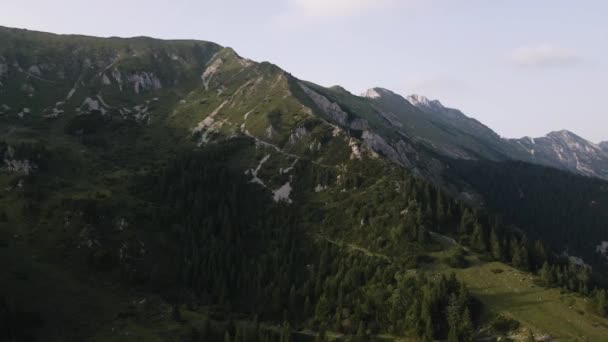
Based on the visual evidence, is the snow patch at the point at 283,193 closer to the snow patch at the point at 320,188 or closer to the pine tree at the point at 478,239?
the snow patch at the point at 320,188

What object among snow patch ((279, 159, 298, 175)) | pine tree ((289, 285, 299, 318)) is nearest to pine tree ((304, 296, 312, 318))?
pine tree ((289, 285, 299, 318))

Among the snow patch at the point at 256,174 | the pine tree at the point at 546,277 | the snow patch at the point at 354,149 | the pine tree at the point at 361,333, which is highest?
the snow patch at the point at 354,149

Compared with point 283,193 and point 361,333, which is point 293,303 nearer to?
point 361,333

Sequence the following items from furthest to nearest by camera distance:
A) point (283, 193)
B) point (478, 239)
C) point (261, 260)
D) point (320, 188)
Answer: point (283, 193) → point (320, 188) → point (261, 260) → point (478, 239)

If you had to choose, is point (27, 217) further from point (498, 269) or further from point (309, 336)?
point (498, 269)

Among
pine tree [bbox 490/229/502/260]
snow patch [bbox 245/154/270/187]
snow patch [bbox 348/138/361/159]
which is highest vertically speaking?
snow patch [bbox 348/138/361/159]

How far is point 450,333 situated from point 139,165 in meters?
146

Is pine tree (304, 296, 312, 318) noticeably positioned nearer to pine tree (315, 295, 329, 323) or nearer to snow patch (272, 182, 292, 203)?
pine tree (315, 295, 329, 323)

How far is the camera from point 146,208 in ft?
493

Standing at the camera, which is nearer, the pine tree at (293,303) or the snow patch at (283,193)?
the pine tree at (293,303)

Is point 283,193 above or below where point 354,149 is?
below

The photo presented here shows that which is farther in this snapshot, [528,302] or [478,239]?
[478,239]

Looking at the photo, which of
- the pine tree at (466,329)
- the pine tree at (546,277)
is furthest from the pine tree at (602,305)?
the pine tree at (466,329)

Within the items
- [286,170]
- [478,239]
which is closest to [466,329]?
[478,239]
